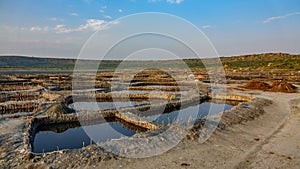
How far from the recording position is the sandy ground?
8398 millimetres

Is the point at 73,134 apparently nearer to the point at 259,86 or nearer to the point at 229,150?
the point at 229,150

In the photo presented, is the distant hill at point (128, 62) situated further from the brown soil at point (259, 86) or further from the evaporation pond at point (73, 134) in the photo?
the evaporation pond at point (73, 134)

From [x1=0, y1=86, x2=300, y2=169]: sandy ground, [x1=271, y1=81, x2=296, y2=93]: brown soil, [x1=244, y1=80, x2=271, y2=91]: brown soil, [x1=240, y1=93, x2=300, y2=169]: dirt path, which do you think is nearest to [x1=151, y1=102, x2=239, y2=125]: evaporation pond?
[x1=0, y1=86, x2=300, y2=169]: sandy ground

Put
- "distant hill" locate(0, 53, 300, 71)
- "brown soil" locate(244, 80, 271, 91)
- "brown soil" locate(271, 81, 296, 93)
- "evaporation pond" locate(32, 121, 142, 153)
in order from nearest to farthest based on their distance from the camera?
"evaporation pond" locate(32, 121, 142, 153), "brown soil" locate(271, 81, 296, 93), "brown soil" locate(244, 80, 271, 91), "distant hill" locate(0, 53, 300, 71)

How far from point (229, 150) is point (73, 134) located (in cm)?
918

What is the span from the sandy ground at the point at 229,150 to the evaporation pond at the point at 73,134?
1262 millimetres

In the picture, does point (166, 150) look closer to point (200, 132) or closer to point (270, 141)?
point (200, 132)

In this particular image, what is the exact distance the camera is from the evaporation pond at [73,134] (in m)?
12.1

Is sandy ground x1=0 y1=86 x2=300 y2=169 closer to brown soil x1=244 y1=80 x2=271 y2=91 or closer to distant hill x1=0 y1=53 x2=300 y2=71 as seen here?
brown soil x1=244 y1=80 x2=271 y2=91

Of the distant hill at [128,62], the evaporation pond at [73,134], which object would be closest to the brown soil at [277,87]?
the evaporation pond at [73,134]

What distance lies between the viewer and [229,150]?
9.70 m

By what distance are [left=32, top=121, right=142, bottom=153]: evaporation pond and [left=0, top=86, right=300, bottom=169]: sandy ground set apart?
4.14 ft

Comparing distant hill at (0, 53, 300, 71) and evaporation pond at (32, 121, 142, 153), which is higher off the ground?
distant hill at (0, 53, 300, 71)

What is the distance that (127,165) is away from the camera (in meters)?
8.29
